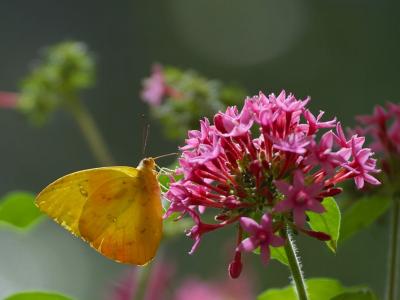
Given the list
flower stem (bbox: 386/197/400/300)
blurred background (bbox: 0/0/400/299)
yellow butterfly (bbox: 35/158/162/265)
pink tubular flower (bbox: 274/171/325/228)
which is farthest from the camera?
blurred background (bbox: 0/0/400/299)

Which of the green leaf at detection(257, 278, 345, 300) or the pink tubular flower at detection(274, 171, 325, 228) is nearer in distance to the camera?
the pink tubular flower at detection(274, 171, 325, 228)

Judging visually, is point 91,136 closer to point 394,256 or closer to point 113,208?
point 113,208

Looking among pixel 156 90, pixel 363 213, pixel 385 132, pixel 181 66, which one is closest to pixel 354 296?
pixel 363 213

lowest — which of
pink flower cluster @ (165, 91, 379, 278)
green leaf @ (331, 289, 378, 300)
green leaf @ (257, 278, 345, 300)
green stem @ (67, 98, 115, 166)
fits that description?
green leaf @ (331, 289, 378, 300)

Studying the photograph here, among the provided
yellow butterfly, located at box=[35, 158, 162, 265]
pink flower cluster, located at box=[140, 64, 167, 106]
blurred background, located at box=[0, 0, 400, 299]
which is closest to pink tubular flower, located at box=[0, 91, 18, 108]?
pink flower cluster, located at box=[140, 64, 167, 106]

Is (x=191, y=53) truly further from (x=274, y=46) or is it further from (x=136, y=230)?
(x=136, y=230)

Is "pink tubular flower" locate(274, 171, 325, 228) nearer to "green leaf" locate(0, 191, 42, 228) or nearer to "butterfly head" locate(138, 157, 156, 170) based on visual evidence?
"butterfly head" locate(138, 157, 156, 170)
